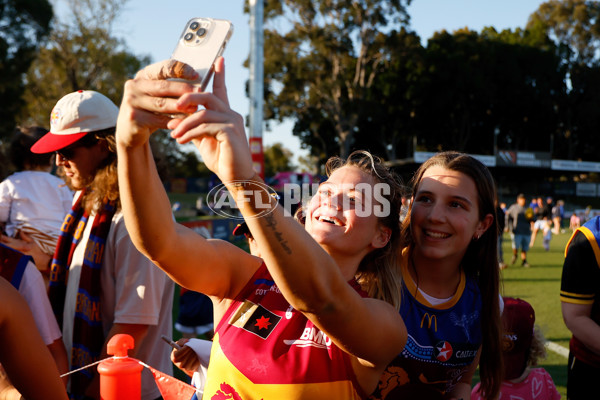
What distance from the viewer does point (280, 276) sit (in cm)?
113

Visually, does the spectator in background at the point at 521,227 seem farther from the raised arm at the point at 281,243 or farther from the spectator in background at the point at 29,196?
the raised arm at the point at 281,243

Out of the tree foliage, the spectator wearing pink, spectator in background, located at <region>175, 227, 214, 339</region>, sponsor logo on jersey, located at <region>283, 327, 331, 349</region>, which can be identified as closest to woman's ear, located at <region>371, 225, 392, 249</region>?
sponsor logo on jersey, located at <region>283, 327, 331, 349</region>

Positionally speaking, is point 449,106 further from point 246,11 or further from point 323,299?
point 323,299

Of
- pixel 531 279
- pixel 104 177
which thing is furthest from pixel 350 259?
pixel 531 279

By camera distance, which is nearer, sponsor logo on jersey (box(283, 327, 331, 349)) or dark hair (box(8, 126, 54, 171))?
sponsor logo on jersey (box(283, 327, 331, 349))

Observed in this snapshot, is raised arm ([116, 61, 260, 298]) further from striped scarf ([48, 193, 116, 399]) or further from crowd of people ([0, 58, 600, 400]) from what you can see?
striped scarf ([48, 193, 116, 399])

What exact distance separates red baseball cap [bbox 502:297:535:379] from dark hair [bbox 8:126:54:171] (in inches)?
122

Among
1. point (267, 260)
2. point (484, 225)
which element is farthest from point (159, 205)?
point (484, 225)

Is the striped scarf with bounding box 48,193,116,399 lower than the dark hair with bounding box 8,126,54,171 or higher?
lower

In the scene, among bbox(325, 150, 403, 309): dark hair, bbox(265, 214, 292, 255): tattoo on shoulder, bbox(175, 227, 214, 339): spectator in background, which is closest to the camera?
bbox(265, 214, 292, 255): tattoo on shoulder

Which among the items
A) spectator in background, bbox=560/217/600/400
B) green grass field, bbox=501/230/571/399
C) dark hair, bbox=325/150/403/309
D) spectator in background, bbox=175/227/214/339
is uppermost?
dark hair, bbox=325/150/403/309

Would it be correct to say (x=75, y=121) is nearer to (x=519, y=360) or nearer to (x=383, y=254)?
(x=383, y=254)

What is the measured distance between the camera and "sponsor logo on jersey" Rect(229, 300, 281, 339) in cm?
152

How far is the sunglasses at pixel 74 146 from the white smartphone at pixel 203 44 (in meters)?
1.41
